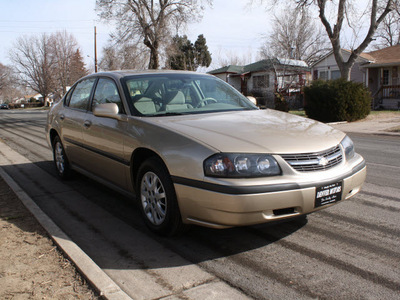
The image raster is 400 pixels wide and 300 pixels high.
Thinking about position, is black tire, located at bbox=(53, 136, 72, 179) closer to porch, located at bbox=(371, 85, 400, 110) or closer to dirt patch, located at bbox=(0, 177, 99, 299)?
dirt patch, located at bbox=(0, 177, 99, 299)

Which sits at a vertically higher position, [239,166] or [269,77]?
[269,77]

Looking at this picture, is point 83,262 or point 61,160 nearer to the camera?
point 83,262

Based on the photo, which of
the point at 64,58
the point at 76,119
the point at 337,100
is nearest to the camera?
the point at 76,119

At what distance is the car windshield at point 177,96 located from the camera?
4.37 m

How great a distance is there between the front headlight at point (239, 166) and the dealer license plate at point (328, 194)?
416 millimetres

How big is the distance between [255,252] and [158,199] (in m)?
1.03

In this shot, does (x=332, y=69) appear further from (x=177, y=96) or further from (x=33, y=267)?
(x=33, y=267)

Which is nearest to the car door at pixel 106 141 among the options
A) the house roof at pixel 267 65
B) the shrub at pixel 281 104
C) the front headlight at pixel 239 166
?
the front headlight at pixel 239 166

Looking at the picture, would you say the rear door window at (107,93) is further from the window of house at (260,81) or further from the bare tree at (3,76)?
the bare tree at (3,76)

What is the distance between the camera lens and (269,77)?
34875 mm

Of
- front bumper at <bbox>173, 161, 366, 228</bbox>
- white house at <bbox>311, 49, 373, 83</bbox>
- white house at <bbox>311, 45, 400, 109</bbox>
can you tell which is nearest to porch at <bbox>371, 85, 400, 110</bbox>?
white house at <bbox>311, 45, 400, 109</bbox>

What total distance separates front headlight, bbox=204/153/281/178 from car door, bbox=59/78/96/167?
2685 millimetres

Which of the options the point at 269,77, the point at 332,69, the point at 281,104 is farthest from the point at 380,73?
the point at 281,104

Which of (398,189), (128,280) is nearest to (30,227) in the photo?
(128,280)
